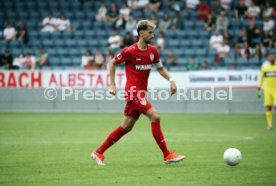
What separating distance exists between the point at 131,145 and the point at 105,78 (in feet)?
39.6

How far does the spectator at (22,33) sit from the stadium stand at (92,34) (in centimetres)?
22

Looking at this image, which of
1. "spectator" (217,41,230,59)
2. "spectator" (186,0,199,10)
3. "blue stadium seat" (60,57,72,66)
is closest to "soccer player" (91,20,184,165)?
"spectator" (217,41,230,59)

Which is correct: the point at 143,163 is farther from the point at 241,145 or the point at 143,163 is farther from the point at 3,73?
the point at 3,73

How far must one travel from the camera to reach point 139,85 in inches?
444

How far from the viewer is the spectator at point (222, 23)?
100ft

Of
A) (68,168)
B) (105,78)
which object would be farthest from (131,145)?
(105,78)

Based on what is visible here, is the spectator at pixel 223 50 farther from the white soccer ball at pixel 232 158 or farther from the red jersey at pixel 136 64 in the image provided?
the white soccer ball at pixel 232 158

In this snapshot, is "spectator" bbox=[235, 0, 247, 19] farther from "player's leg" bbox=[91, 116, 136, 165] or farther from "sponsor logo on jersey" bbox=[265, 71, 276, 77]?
"player's leg" bbox=[91, 116, 136, 165]

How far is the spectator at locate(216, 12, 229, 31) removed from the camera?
30484 millimetres

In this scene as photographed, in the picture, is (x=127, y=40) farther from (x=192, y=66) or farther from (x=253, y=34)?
(x=253, y=34)

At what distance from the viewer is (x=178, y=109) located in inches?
1072

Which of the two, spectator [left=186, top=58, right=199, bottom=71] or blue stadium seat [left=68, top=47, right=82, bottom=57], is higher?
blue stadium seat [left=68, top=47, right=82, bottom=57]

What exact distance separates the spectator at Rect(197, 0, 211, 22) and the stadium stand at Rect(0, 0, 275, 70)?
8.6 inches

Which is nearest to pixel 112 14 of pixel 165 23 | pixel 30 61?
pixel 165 23
